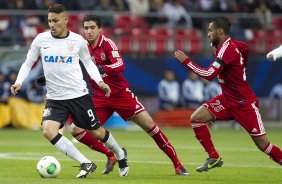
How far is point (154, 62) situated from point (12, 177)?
18.6 m

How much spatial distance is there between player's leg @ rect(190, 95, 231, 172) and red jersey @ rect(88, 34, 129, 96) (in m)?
1.30

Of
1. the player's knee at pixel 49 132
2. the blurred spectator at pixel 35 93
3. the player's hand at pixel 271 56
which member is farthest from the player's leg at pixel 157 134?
the blurred spectator at pixel 35 93

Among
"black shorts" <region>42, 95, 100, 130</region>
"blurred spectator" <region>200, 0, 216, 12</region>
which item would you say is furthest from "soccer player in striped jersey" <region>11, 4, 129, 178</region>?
"blurred spectator" <region>200, 0, 216, 12</region>

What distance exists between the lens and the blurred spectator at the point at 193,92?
31.2 metres

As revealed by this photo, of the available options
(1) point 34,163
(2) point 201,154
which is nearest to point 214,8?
(2) point 201,154

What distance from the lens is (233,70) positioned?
13.3 meters

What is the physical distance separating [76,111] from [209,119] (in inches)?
92.4

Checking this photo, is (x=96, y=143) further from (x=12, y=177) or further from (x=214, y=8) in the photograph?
(x=214, y=8)

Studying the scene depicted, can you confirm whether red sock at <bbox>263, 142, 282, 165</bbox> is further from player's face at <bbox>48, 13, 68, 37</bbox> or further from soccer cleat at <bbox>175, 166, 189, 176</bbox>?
player's face at <bbox>48, 13, 68, 37</bbox>

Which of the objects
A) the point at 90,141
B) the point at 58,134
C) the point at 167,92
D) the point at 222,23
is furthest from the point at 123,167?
the point at 167,92

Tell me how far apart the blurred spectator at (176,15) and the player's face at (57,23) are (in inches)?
775

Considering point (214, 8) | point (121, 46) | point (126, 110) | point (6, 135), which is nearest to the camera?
point (126, 110)

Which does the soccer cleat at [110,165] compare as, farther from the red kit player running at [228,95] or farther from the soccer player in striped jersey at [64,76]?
the red kit player running at [228,95]

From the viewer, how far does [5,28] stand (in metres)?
29.1
